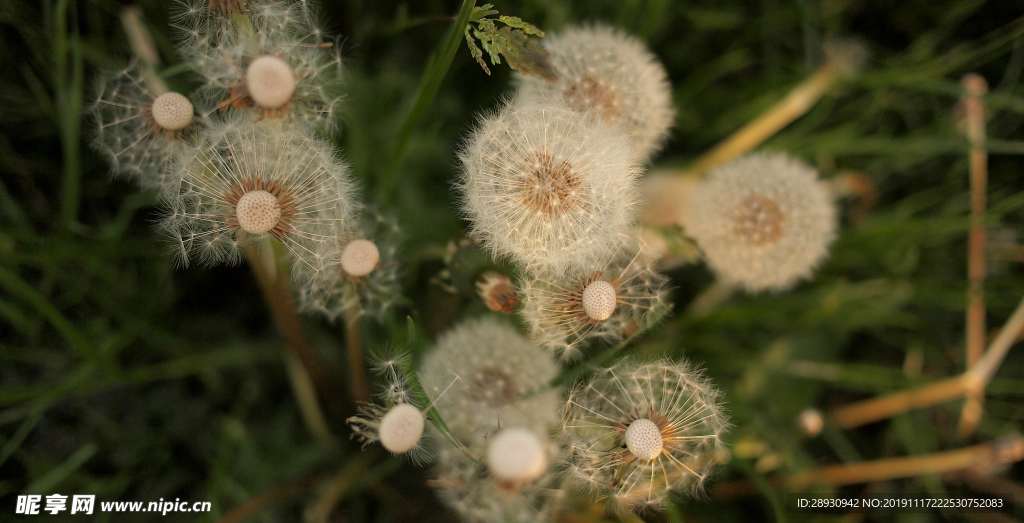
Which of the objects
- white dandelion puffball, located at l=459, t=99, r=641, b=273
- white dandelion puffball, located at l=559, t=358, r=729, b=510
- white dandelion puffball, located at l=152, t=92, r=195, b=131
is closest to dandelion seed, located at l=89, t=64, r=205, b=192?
white dandelion puffball, located at l=152, t=92, r=195, b=131

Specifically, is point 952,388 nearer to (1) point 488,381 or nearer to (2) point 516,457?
(1) point 488,381

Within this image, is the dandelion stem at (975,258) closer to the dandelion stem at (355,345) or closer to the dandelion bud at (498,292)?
the dandelion bud at (498,292)

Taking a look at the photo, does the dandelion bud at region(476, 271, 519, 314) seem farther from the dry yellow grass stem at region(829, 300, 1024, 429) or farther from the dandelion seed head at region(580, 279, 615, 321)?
the dry yellow grass stem at region(829, 300, 1024, 429)

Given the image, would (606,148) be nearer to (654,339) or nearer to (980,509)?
(654,339)

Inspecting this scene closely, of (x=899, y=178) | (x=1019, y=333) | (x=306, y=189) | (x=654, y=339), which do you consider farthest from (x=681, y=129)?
(x=306, y=189)

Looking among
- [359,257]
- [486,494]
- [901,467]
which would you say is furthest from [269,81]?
[901,467]

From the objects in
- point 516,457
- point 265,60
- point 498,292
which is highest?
point 265,60

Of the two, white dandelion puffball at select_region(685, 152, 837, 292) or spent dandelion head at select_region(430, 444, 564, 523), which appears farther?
white dandelion puffball at select_region(685, 152, 837, 292)

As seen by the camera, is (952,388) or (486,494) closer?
(486,494)
